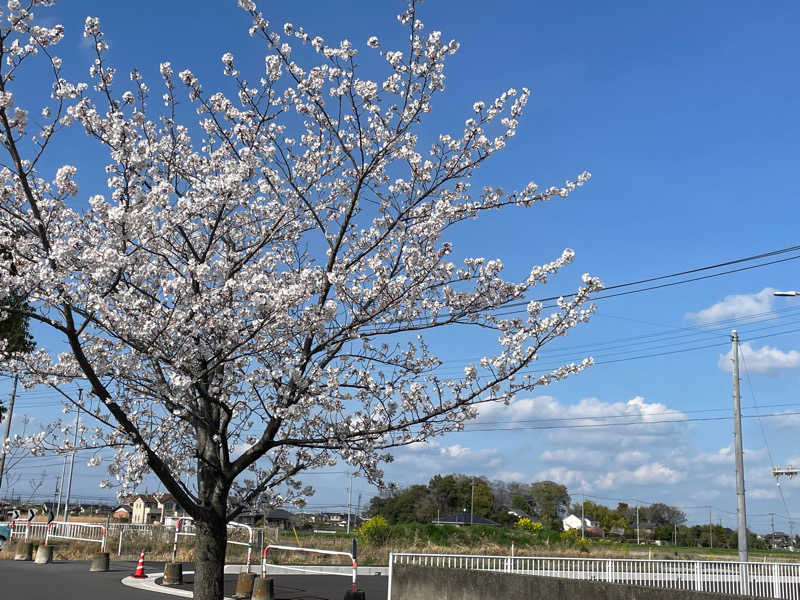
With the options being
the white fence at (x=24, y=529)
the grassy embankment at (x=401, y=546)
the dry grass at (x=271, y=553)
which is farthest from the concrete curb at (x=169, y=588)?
the white fence at (x=24, y=529)

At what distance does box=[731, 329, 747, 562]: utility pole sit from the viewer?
20.2 metres

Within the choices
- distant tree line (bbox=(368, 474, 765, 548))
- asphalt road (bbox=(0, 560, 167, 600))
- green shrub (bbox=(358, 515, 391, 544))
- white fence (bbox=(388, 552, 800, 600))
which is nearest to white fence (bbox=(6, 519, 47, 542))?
asphalt road (bbox=(0, 560, 167, 600))

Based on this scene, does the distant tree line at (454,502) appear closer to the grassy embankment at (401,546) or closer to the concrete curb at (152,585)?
the grassy embankment at (401,546)

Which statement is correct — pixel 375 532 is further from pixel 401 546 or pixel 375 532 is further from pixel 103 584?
pixel 103 584

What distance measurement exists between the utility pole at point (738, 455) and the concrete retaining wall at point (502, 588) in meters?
11.5

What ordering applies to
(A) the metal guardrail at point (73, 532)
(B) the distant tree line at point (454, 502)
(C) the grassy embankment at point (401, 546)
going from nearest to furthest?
(C) the grassy embankment at point (401, 546) < (A) the metal guardrail at point (73, 532) < (B) the distant tree line at point (454, 502)

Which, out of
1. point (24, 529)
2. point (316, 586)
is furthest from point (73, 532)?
point (316, 586)

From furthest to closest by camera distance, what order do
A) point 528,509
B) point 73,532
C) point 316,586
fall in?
point 528,509
point 73,532
point 316,586

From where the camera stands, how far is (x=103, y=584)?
16.5 meters

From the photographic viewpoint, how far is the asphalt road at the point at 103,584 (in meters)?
14.5

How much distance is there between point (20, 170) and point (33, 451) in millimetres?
2960

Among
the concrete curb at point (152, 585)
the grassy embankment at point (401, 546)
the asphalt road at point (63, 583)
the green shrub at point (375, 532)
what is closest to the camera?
the asphalt road at point (63, 583)

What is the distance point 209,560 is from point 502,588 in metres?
5.62

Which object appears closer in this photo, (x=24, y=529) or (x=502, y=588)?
(x=502, y=588)
